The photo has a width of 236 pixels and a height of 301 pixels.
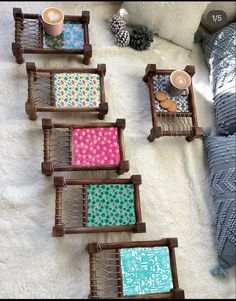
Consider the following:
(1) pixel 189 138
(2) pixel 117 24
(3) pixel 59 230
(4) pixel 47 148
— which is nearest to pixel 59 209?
(3) pixel 59 230

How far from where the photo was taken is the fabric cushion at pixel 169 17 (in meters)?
1.63

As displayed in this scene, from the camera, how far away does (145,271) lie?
1.32 metres

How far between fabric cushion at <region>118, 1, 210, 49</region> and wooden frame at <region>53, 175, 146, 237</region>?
63cm

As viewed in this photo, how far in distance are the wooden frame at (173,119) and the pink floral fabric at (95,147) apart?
147mm

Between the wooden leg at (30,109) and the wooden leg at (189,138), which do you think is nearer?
the wooden leg at (30,109)

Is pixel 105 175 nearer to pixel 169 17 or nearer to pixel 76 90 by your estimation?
pixel 76 90

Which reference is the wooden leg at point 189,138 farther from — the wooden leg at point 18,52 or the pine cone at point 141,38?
the wooden leg at point 18,52

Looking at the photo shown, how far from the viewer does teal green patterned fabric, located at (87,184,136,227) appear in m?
1.37

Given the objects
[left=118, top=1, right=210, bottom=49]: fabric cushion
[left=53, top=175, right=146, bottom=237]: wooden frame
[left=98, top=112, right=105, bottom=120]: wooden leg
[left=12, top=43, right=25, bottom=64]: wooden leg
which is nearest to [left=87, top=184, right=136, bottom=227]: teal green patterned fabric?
[left=53, top=175, right=146, bottom=237]: wooden frame

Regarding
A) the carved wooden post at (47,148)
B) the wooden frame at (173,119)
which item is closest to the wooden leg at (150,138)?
the wooden frame at (173,119)

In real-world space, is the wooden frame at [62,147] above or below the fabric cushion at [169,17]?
below

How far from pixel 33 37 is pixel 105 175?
1.96 feet

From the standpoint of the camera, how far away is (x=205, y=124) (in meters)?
1.63

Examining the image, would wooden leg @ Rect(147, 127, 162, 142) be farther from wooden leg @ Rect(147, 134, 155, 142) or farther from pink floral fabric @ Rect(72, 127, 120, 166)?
pink floral fabric @ Rect(72, 127, 120, 166)
